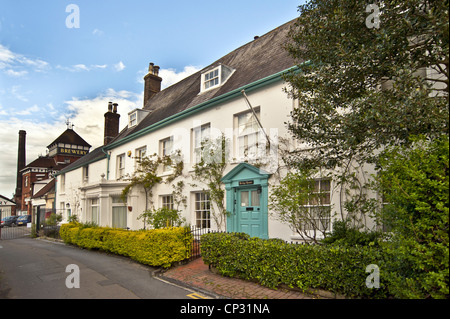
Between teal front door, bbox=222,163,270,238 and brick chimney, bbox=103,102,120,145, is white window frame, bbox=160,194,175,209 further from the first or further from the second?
brick chimney, bbox=103,102,120,145

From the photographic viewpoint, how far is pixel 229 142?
12680 mm

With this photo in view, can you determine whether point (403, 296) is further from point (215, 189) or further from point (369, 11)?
point (215, 189)

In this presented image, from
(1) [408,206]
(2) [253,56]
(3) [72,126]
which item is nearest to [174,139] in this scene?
(2) [253,56]

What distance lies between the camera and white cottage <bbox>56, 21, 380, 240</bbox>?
429 inches

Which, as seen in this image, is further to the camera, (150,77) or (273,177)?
(150,77)

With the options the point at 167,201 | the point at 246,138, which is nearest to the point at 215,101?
the point at 246,138

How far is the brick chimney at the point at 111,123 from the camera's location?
2728cm

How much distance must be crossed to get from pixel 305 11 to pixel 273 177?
5539mm

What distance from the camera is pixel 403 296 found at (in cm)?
453

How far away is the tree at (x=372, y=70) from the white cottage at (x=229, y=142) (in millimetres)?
2788

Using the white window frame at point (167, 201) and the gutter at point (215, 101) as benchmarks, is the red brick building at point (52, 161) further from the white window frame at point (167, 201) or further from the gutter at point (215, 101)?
the white window frame at point (167, 201)

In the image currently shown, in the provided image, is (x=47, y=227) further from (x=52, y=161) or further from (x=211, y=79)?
(x=52, y=161)

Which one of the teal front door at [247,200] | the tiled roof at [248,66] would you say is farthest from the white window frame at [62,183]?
the teal front door at [247,200]

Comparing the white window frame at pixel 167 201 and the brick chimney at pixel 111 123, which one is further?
the brick chimney at pixel 111 123
